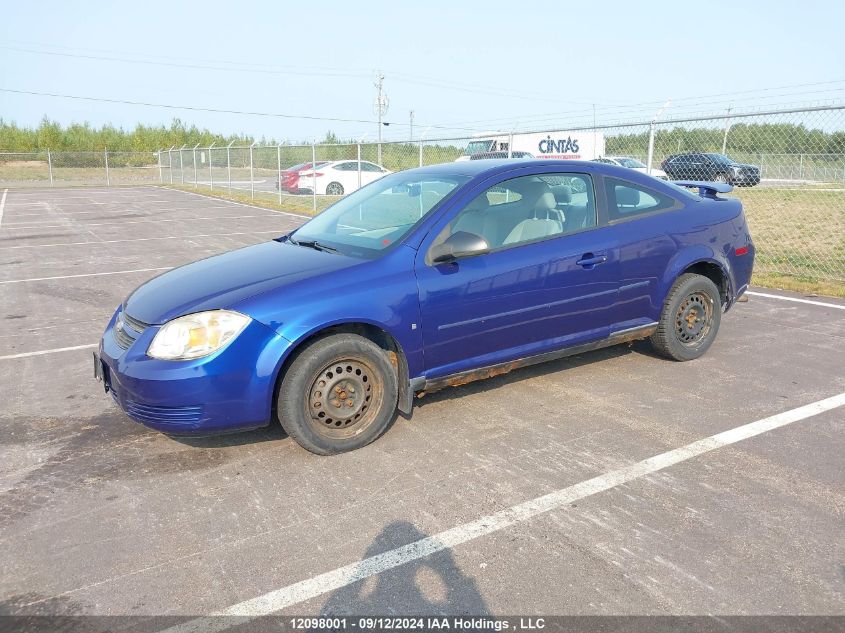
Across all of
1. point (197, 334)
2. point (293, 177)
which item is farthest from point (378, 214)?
point (293, 177)

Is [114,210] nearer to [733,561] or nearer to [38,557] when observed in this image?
[38,557]

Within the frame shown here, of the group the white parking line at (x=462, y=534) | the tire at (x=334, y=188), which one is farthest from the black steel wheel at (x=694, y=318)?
the tire at (x=334, y=188)

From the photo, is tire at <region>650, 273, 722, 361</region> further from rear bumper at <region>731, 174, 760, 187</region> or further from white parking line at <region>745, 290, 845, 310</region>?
rear bumper at <region>731, 174, 760, 187</region>

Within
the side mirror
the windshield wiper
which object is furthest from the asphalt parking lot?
the windshield wiper

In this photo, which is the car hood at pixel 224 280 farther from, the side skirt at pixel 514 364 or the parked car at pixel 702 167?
the parked car at pixel 702 167

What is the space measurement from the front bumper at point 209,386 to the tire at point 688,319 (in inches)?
118

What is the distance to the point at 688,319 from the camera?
5.27 metres

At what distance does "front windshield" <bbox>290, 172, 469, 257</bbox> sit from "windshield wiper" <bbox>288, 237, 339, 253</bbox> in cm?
2

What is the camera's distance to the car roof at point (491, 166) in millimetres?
4516

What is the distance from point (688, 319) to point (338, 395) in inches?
116

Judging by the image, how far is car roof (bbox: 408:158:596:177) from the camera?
4516mm

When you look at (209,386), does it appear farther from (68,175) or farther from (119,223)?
(68,175)

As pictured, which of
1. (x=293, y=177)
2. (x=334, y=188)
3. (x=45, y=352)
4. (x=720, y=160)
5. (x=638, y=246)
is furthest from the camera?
(x=293, y=177)

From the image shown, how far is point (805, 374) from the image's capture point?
16.5 feet
